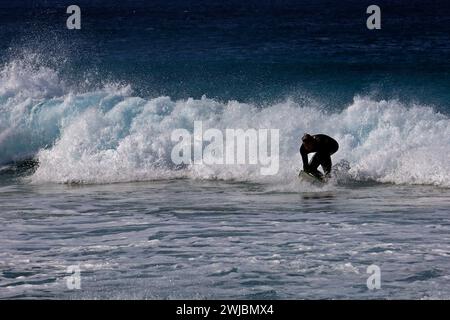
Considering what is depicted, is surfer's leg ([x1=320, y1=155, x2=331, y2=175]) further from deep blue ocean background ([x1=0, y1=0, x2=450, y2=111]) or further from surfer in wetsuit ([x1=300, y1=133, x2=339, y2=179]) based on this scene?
A: deep blue ocean background ([x1=0, y1=0, x2=450, y2=111])

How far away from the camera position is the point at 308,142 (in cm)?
1722

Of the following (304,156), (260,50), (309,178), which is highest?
(260,50)

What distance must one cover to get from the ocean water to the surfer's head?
692 millimetres

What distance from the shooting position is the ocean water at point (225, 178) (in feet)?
37.4

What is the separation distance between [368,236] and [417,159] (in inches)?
Answer: 238

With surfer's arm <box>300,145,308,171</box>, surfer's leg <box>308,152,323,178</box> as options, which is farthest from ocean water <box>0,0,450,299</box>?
surfer's arm <box>300,145,308,171</box>

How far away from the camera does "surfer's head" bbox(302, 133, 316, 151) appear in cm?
1714

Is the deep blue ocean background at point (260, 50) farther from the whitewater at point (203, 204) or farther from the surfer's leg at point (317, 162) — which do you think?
the surfer's leg at point (317, 162)

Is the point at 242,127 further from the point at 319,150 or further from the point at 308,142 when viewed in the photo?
the point at 308,142

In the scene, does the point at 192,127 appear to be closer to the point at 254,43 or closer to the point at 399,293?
the point at 399,293

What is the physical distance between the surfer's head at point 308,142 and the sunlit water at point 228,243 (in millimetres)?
839

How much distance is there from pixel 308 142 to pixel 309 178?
2.09ft

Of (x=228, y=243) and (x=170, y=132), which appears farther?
(x=170, y=132)

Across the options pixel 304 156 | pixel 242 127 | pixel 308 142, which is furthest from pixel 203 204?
pixel 242 127
